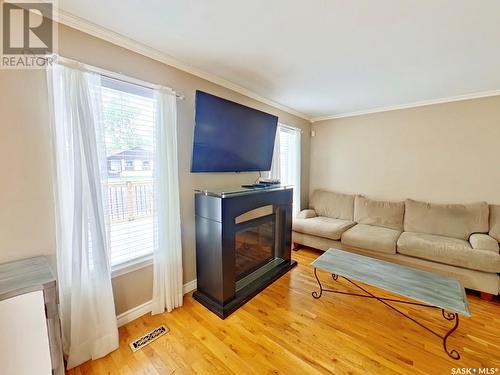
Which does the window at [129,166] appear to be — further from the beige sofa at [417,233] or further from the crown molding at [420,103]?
the crown molding at [420,103]

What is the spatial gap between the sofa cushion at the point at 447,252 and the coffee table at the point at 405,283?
585 millimetres

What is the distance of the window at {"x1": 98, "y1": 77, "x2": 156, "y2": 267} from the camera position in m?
1.67

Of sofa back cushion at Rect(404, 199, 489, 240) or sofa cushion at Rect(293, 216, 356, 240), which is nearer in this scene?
sofa back cushion at Rect(404, 199, 489, 240)

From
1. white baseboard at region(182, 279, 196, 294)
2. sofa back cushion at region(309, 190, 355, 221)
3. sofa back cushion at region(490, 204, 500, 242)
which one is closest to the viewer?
white baseboard at region(182, 279, 196, 294)

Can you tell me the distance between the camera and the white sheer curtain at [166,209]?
1857mm

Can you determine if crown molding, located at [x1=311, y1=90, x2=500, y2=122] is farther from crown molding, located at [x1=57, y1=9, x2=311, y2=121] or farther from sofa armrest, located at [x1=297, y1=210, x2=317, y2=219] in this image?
crown molding, located at [x1=57, y1=9, x2=311, y2=121]

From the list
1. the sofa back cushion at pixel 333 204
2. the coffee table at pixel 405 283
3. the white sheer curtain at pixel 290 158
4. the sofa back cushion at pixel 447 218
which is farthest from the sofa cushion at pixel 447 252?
the white sheer curtain at pixel 290 158

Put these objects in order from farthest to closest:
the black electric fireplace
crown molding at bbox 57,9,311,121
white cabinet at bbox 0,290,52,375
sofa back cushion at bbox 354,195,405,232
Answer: sofa back cushion at bbox 354,195,405,232 < the black electric fireplace < crown molding at bbox 57,9,311,121 < white cabinet at bbox 0,290,52,375

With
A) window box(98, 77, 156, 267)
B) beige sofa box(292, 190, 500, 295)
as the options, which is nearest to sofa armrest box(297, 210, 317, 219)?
beige sofa box(292, 190, 500, 295)

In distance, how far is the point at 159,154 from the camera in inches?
73.0

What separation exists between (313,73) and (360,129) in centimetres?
193

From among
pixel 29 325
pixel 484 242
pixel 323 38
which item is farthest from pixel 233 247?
pixel 484 242

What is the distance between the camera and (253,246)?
2559 millimetres

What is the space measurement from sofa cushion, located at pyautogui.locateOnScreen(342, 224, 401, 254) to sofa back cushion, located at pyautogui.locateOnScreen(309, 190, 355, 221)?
0.49 meters
